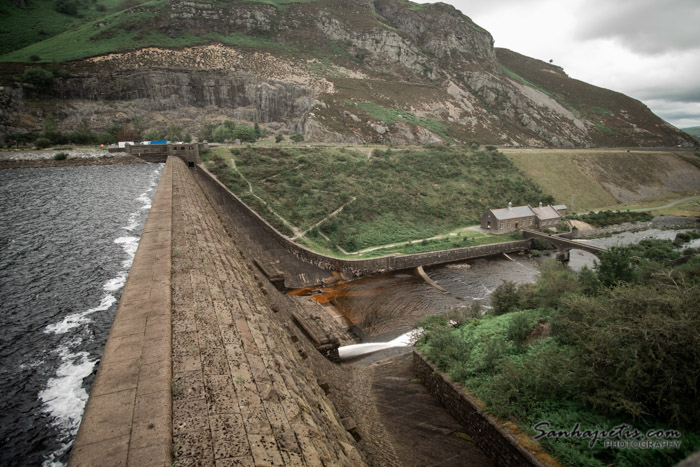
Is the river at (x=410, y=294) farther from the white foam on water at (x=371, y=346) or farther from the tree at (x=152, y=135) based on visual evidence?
the tree at (x=152, y=135)

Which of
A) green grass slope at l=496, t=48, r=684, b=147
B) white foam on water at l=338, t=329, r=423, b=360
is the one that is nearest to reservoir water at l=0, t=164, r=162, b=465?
white foam on water at l=338, t=329, r=423, b=360

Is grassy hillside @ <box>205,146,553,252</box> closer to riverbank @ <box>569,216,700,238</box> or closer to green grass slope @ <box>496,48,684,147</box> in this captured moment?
riverbank @ <box>569,216,700,238</box>

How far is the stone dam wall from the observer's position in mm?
31672

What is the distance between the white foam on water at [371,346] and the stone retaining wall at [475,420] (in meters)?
3.88

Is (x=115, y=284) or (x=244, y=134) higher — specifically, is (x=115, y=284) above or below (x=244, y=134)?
below

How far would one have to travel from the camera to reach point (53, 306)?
7.68 metres

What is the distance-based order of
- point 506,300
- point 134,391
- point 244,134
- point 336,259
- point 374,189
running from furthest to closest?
point 244,134, point 374,189, point 336,259, point 506,300, point 134,391

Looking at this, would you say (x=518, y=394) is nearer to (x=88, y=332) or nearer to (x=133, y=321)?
(x=133, y=321)

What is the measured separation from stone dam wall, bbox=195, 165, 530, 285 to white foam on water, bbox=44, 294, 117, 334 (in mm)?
22910

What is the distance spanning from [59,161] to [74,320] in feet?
116

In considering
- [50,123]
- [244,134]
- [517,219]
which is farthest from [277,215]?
[50,123]

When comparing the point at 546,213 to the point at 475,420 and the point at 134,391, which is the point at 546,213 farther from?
the point at 134,391

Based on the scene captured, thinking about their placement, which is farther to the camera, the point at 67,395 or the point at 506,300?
the point at 506,300

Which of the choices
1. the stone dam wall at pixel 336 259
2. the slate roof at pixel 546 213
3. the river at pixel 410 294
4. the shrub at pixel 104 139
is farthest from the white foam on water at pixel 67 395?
the shrub at pixel 104 139
